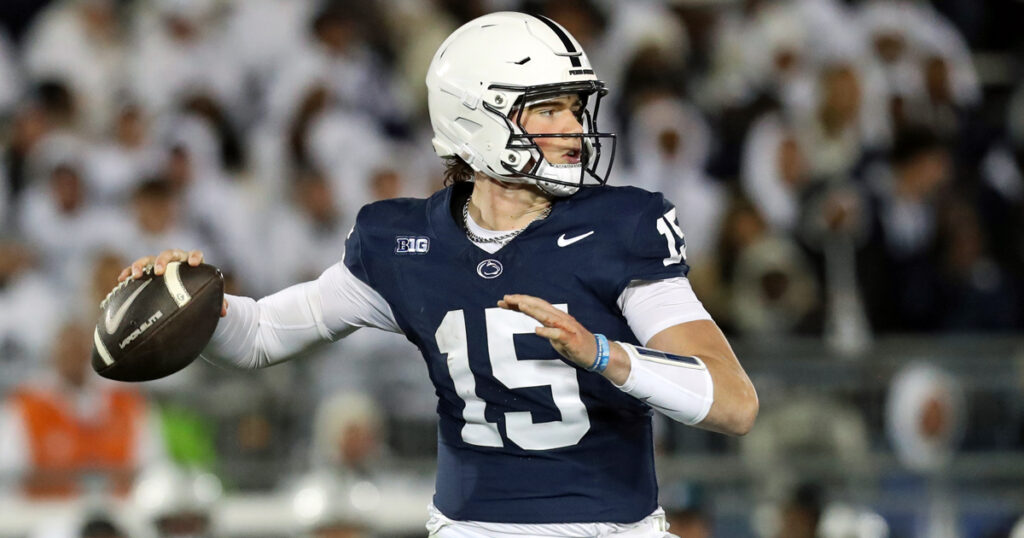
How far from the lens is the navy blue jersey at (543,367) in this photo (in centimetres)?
336

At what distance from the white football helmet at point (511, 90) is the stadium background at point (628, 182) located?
2531 millimetres

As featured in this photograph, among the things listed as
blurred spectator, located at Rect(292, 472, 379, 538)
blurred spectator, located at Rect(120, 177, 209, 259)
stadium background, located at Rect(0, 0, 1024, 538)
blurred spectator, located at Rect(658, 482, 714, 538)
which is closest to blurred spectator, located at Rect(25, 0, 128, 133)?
stadium background, located at Rect(0, 0, 1024, 538)

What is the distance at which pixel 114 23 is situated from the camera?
8.87m

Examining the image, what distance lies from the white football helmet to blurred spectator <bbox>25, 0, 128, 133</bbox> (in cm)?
520

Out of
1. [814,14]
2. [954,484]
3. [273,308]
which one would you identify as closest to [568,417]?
[273,308]

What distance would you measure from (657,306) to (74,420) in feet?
12.4

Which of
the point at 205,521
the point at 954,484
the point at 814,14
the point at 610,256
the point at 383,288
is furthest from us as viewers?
the point at 814,14

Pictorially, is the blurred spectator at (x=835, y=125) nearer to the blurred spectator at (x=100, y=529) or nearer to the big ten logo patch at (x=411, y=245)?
the blurred spectator at (x=100, y=529)

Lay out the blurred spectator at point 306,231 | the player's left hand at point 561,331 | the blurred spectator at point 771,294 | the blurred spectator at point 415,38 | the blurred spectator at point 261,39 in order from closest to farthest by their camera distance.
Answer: the player's left hand at point 561,331, the blurred spectator at point 771,294, the blurred spectator at point 306,231, the blurred spectator at point 261,39, the blurred spectator at point 415,38

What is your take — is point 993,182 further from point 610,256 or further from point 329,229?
point 610,256

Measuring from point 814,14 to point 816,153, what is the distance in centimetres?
146

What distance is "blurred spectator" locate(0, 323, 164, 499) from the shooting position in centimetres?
634

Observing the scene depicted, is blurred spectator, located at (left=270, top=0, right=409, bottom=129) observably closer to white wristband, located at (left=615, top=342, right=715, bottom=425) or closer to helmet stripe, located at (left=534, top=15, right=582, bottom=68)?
helmet stripe, located at (left=534, top=15, right=582, bottom=68)

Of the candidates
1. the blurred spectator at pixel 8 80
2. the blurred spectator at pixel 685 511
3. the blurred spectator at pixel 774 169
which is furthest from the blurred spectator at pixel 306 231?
the blurred spectator at pixel 685 511
